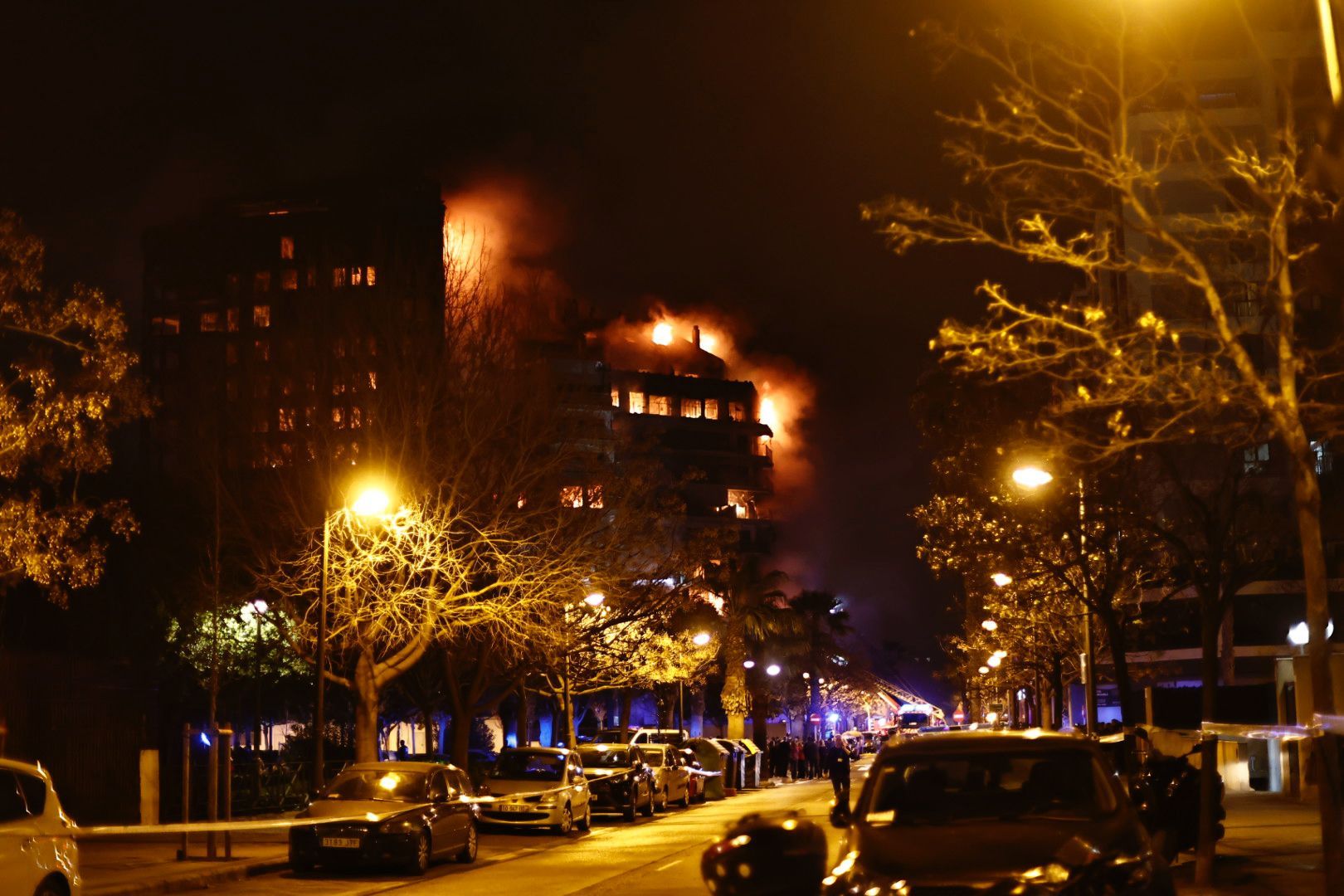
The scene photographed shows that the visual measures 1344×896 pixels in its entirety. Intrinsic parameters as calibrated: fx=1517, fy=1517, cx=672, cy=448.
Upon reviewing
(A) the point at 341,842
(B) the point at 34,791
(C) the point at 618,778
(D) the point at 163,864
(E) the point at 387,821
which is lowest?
(C) the point at 618,778

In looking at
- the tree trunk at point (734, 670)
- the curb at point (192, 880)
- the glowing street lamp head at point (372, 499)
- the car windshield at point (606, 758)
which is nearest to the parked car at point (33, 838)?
the curb at point (192, 880)

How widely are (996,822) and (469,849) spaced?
54.6 ft

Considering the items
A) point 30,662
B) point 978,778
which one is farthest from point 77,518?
point 978,778

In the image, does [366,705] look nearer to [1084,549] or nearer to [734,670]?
[1084,549]

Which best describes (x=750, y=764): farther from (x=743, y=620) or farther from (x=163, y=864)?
(x=163, y=864)

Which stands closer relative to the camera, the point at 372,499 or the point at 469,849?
the point at 469,849

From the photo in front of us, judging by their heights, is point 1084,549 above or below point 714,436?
below

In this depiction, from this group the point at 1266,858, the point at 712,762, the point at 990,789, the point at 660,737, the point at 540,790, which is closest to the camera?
the point at 990,789

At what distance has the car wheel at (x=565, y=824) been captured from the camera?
30.1 m

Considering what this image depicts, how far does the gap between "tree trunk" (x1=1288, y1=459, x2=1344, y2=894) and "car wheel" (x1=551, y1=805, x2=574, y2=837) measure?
18715 mm

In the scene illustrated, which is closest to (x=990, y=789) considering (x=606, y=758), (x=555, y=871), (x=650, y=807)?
(x=555, y=871)

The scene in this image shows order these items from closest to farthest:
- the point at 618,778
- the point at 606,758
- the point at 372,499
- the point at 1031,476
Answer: the point at 1031,476, the point at 372,499, the point at 618,778, the point at 606,758

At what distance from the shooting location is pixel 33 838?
1301 centimetres

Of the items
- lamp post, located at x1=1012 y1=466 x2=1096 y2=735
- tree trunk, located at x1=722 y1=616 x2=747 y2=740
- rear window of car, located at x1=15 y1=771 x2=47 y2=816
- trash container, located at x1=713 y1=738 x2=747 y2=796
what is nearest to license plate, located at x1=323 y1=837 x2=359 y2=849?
rear window of car, located at x1=15 y1=771 x2=47 y2=816
